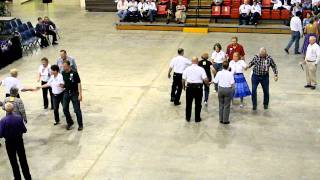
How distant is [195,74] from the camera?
36.4ft

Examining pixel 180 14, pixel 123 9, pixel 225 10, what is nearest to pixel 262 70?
pixel 180 14

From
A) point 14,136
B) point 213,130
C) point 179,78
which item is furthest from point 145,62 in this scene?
point 14,136

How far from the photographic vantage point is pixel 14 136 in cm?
856

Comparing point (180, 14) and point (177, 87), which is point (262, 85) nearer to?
point (177, 87)

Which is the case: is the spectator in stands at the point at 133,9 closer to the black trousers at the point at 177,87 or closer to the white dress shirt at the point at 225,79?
the black trousers at the point at 177,87

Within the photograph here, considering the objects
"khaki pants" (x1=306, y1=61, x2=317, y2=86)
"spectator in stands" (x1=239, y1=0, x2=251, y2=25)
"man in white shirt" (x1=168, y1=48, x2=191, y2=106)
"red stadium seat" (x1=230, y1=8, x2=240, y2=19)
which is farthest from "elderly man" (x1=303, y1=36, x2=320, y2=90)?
"red stadium seat" (x1=230, y1=8, x2=240, y2=19)

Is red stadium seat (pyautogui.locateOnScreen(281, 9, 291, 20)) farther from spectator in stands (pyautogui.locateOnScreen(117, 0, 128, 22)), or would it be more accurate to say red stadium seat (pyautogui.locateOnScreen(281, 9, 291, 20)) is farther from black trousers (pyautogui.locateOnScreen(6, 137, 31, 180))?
black trousers (pyautogui.locateOnScreen(6, 137, 31, 180))

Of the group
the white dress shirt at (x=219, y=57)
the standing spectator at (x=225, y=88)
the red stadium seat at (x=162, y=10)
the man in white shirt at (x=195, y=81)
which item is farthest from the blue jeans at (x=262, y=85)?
the red stadium seat at (x=162, y=10)

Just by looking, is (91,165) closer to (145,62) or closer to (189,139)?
(189,139)

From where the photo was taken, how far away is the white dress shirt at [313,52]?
43.6 ft

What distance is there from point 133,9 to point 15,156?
46.0 feet

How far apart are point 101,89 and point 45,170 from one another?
4.76 m

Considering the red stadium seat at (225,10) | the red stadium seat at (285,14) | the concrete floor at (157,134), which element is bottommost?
the concrete floor at (157,134)

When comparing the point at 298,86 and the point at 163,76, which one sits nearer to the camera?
the point at 298,86
